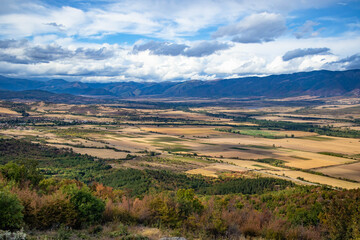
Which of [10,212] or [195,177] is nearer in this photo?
[10,212]

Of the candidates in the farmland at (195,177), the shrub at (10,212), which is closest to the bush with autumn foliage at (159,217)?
the shrub at (10,212)

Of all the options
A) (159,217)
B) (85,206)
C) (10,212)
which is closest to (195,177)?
(159,217)

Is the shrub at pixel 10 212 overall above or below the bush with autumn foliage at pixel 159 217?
above

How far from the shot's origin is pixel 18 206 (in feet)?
63.0

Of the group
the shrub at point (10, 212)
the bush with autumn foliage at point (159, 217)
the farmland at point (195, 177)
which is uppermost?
the shrub at point (10, 212)

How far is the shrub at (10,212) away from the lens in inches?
738

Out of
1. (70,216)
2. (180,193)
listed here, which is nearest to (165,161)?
(180,193)

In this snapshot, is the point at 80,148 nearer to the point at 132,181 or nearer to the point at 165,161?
the point at 165,161

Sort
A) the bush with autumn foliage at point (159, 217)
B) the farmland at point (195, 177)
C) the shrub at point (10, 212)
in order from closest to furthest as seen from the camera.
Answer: the shrub at point (10, 212)
the bush with autumn foliage at point (159, 217)
the farmland at point (195, 177)

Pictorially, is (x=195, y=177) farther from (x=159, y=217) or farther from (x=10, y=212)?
(x=10, y=212)

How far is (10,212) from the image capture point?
1900 cm

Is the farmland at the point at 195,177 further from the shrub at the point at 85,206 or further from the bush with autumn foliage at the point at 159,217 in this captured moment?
the shrub at the point at 85,206

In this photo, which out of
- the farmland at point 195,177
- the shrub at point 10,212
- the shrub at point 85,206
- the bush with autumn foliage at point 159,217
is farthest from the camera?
the farmland at point 195,177

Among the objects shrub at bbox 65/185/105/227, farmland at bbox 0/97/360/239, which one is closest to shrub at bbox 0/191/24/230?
farmland at bbox 0/97/360/239
